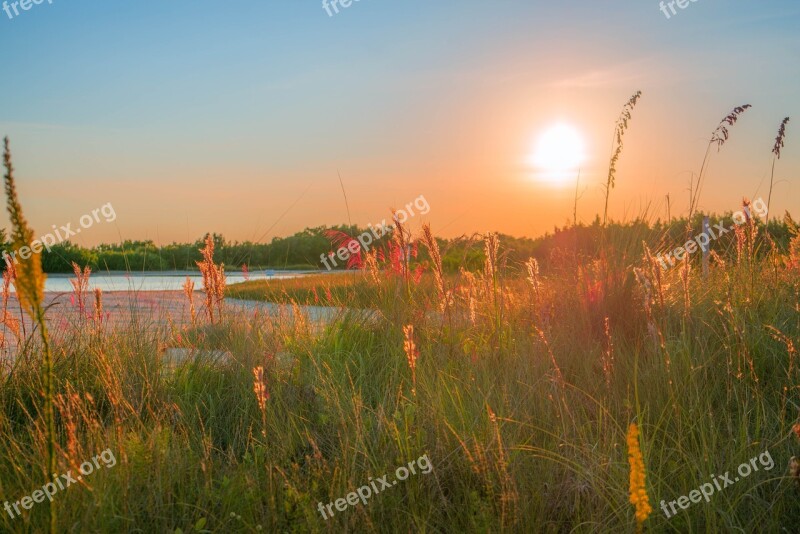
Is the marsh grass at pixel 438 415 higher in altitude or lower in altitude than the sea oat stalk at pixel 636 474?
lower

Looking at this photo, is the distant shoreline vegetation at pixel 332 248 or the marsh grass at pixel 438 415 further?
the distant shoreline vegetation at pixel 332 248

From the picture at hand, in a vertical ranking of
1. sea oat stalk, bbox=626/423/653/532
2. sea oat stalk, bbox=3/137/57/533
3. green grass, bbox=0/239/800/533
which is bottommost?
green grass, bbox=0/239/800/533

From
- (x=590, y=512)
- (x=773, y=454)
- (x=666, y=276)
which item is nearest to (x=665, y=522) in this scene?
(x=590, y=512)

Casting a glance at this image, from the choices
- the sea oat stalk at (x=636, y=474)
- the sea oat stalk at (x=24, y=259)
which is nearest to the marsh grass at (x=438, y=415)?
the sea oat stalk at (x=636, y=474)

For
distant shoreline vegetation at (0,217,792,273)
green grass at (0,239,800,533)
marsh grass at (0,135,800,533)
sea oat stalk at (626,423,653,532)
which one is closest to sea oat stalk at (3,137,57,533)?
marsh grass at (0,135,800,533)

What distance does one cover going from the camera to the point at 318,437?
11.0 feet

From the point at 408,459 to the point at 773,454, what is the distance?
171 cm

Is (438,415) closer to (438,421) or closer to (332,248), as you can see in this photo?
(438,421)

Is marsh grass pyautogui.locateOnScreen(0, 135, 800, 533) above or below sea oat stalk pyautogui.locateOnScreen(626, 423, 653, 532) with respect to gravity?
below

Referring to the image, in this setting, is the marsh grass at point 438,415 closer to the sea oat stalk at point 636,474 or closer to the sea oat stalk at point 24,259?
the sea oat stalk at point 636,474

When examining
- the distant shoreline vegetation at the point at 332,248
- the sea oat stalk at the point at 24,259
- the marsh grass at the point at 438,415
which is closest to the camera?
the sea oat stalk at the point at 24,259

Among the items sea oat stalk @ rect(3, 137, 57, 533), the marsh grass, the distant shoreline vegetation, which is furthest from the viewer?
the distant shoreline vegetation

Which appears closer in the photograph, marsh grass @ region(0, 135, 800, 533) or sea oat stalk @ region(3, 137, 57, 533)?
sea oat stalk @ region(3, 137, 57, 533)

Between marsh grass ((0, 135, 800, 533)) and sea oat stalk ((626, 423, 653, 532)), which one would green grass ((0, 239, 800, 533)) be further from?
sea oat stalk ((626, 423, 653, 532))
